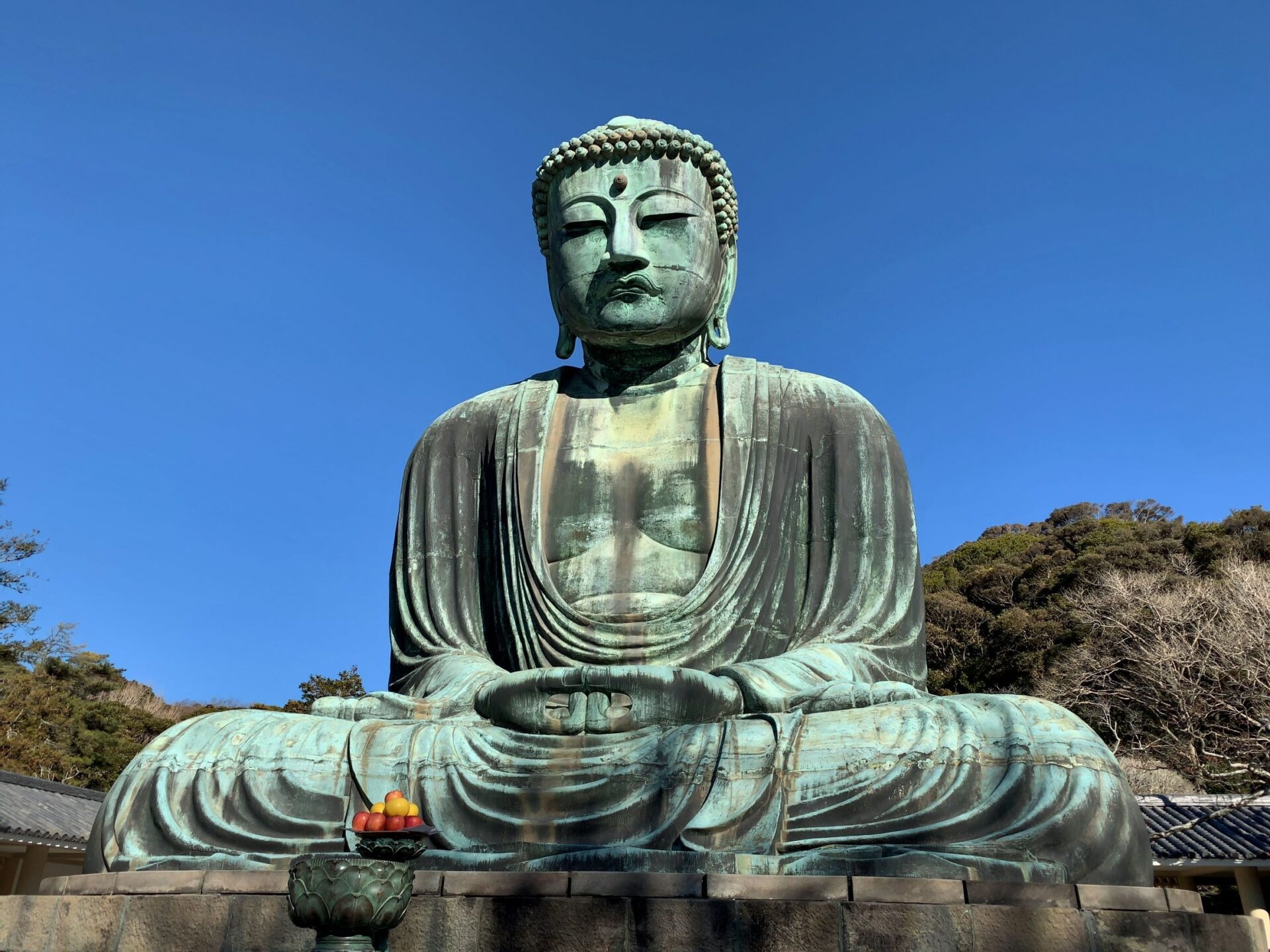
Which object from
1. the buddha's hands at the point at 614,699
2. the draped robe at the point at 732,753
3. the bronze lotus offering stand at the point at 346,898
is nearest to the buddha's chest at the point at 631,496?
the draped robe at the point at 732,753

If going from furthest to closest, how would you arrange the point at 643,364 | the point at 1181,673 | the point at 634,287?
1. the point at 1181,673
2. the point at 643,364
3. the point at 634,287

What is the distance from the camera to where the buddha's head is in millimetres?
7188

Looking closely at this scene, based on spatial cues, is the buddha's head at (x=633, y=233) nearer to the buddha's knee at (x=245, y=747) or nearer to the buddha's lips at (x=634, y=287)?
the buddha's lips at (x=634, y=287)

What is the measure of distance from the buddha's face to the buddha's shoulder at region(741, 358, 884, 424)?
2.04 feet

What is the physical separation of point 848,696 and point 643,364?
9.97 ft

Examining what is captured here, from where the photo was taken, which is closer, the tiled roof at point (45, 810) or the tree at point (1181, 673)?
the tiled roof at point (45, 810)

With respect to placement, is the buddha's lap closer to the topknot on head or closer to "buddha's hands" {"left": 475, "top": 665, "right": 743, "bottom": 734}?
"buddha's hands" {"left": 475, "top": 665, "right": 743, "bottom": 734}

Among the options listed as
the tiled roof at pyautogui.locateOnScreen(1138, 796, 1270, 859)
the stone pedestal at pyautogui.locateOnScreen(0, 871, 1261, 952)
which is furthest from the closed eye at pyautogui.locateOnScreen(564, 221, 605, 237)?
the tiled roof at pyautogui.locateOnScreen(1138, 796, 1270, 859)

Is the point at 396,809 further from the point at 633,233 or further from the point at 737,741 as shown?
the point at 633,233

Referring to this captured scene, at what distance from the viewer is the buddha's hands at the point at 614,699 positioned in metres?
5.26

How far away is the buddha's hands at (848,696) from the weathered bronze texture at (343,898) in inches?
89.7

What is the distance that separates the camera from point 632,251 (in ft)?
23.2

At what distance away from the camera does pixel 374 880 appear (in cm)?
341

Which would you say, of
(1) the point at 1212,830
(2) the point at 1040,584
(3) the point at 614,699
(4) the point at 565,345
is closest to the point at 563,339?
(4) the point at 565,345
